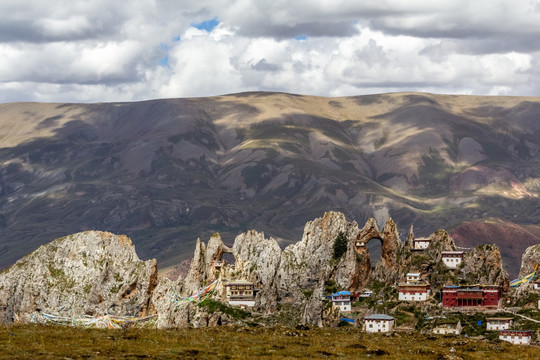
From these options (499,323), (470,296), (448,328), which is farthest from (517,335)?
(470,296)

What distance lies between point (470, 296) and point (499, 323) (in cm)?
1587

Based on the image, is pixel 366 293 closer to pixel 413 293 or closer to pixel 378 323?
pixel 413 293

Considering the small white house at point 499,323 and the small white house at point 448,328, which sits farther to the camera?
the small white house at point 448,328

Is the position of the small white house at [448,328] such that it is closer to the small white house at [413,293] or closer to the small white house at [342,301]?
the small white house at [413,293]

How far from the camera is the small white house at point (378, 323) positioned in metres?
166

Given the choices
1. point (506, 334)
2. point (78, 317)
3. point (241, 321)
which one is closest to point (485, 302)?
point (506, 334)

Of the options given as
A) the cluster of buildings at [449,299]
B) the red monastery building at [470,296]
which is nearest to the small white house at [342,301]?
the cluster of buildings at [449,299]

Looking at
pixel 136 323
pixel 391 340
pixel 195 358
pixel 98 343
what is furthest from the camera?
pixel 136 323

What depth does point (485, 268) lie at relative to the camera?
644 ft

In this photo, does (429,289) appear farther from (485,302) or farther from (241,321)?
(241,321)

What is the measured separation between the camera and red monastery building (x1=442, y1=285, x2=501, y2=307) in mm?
182875

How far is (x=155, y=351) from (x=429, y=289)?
368 ft

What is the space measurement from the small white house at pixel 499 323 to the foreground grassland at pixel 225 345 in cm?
6225

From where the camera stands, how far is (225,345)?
9094 centimetres
